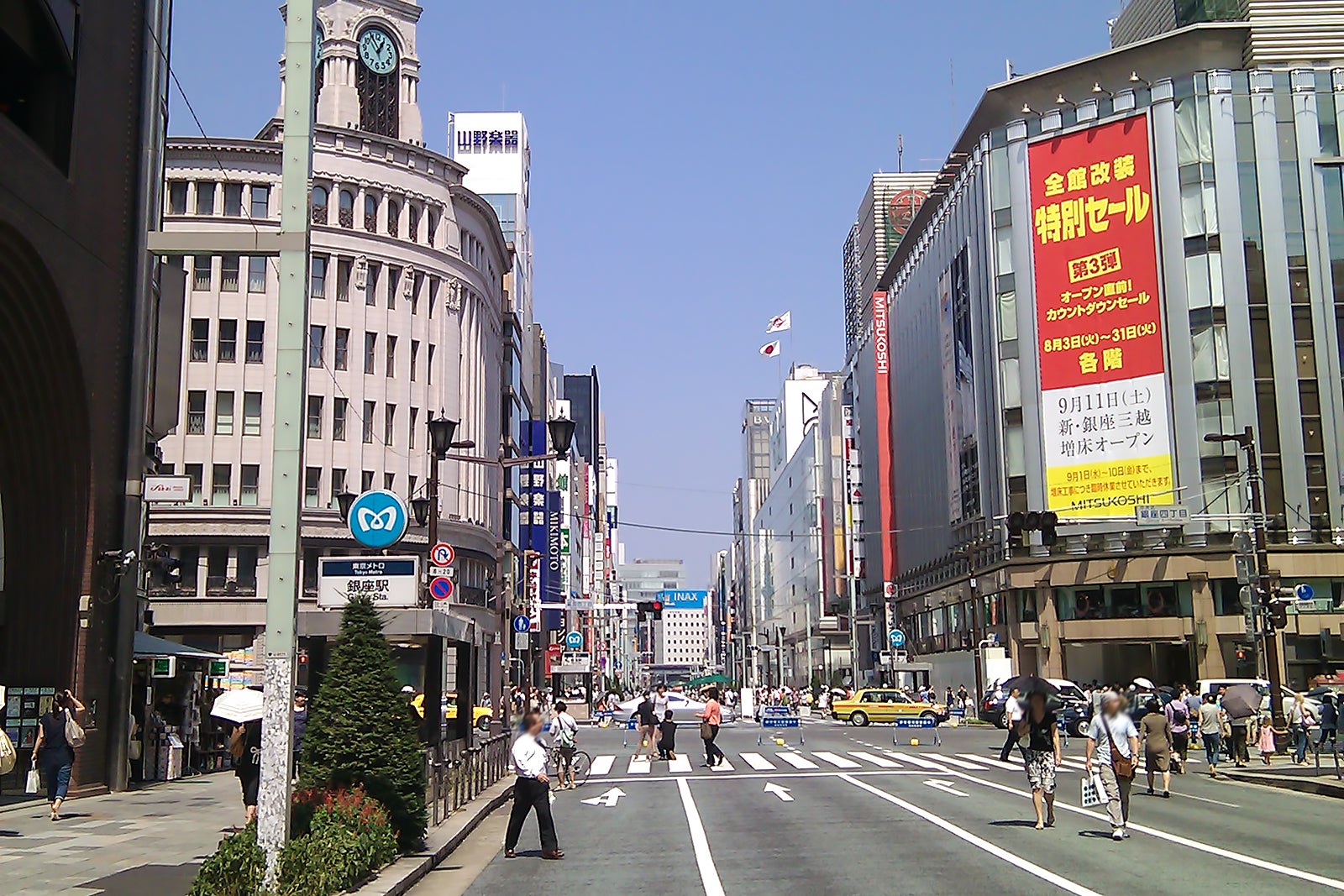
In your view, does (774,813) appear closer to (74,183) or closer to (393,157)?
(74,183)

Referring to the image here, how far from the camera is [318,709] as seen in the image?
14.3 m

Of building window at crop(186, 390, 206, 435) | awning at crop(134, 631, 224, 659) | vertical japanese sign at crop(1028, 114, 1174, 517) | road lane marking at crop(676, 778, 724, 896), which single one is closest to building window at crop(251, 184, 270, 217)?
building window at crop(186, 390, 206, 435)

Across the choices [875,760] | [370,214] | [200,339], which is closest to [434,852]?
[875,760]

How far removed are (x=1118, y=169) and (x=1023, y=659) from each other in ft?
78.4

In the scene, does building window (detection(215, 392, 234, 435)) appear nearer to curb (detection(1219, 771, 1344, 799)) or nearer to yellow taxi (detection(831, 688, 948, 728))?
yellow taxi (detection(831, 688, 948, 728))

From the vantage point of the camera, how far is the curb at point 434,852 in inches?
477

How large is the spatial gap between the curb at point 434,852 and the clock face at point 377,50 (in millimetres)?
51013

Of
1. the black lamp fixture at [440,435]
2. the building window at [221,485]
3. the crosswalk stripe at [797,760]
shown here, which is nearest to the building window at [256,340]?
the building window at [221,485]

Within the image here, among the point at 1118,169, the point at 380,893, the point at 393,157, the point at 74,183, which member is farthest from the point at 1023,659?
the point at 380,893

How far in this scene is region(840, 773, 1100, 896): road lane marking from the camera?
12172 millimetres

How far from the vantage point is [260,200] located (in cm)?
5691

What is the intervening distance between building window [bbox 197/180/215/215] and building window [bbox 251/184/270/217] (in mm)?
1688

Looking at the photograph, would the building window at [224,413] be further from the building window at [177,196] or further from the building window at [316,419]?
the building window at [177,196]

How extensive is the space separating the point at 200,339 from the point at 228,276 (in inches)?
121
